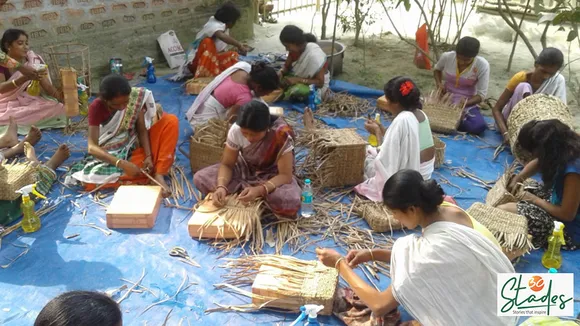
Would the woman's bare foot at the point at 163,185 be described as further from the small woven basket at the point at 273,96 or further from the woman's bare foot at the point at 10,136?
the small woven basket at the point at 273,96

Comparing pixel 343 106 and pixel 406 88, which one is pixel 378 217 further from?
pixel 343 106

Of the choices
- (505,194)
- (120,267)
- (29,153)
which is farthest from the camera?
(29,153)

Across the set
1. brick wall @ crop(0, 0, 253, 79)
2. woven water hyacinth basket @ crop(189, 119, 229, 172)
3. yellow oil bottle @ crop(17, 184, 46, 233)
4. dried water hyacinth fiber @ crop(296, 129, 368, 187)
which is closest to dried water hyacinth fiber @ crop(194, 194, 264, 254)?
woven water hyacinth basket @ crop(189, 119, 229, 172)

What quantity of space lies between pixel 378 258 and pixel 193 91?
13.8 feet

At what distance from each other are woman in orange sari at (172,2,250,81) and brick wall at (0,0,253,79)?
3.20 feet

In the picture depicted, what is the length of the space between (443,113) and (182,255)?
348cm

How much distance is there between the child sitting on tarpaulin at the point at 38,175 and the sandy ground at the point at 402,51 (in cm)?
423

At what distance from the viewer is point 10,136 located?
14.8 feet

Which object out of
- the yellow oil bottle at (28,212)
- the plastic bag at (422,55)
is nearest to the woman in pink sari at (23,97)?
the yellow oil bottle at (28,212)

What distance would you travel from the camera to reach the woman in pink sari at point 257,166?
3.54 m

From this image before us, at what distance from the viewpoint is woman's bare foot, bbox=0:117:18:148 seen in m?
4.46

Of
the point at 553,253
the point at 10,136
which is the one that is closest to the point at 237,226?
the point at 553,253

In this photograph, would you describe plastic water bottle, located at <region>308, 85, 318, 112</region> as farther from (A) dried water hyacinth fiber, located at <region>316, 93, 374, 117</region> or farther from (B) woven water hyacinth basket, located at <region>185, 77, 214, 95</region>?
(B) woven water hyacinth basket, located at <region>185, 77, 214, 95</region>

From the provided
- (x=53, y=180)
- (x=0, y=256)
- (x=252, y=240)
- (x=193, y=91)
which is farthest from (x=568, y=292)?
(x=193, y=91)
